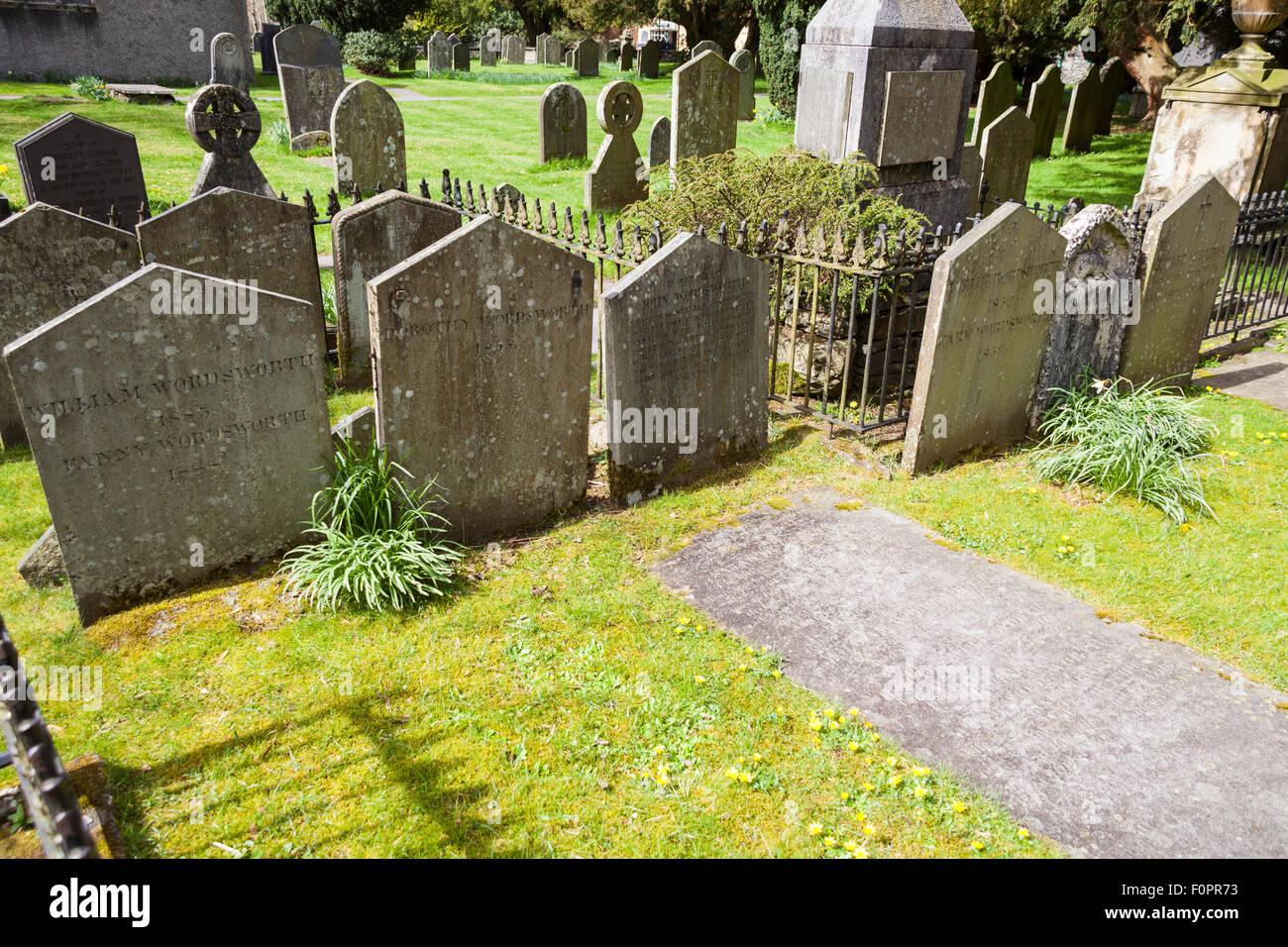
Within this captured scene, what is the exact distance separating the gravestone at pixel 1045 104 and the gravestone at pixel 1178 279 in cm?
1339

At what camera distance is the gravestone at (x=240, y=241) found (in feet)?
20.9

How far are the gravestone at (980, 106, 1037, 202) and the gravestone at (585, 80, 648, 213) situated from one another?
526 centimetres

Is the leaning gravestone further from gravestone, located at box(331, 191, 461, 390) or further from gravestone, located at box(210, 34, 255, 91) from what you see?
gravestone, located at box(331, 191, 461, 390)

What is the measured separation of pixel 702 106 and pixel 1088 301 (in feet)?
27.6

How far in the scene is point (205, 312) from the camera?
160 inches

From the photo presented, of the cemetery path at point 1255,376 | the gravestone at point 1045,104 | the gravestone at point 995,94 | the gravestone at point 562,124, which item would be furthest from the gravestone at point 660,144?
the gravestone at point 1045,104

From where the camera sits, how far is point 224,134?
9328 millimetres

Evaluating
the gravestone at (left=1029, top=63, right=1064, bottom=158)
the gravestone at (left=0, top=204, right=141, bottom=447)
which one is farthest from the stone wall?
the gravestone at (left=0, top=204, right=141, bottom=447)

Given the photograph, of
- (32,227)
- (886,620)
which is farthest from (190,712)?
(32,227)

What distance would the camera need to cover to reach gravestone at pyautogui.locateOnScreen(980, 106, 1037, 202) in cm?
1307

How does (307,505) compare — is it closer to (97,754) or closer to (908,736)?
(97,754)

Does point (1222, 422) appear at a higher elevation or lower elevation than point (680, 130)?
lower

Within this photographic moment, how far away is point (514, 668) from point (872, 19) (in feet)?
19.3

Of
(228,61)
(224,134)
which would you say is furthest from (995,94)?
(228,61)
